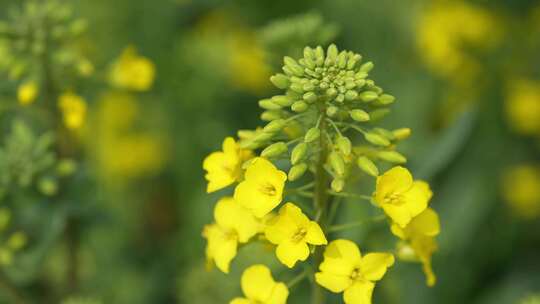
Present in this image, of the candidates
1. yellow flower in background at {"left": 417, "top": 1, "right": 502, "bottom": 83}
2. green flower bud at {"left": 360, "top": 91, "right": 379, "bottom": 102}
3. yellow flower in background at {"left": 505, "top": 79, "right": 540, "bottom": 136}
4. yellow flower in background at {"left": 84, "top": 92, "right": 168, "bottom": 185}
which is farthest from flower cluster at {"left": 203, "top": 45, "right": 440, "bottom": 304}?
yellow flower in background at {"left": 84, "top": 92, "right": 168, "bottom": 185}

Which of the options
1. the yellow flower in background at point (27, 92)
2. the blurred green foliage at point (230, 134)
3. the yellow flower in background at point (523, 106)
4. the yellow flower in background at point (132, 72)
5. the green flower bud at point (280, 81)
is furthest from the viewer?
the yellow flower in background at point (523, 106)

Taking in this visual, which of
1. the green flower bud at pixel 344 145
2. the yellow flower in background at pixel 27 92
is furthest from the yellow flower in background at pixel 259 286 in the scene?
the yellow flower in background at pixel 27 92

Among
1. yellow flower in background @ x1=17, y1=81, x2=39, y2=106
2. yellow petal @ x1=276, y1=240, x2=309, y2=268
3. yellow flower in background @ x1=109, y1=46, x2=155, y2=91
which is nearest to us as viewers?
yellow petal @ x1=276, y1=240, x2=309, y2=268

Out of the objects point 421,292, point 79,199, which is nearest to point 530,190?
point 421,292

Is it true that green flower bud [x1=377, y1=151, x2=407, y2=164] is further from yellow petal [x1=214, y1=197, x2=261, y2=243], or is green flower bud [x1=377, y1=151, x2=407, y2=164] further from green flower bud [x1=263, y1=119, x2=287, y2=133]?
yellow petal [x1=214, y1=197, x2=261, y2=243]

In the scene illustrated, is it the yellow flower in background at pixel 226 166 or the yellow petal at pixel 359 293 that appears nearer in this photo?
the yellow petal at pixel 359 293

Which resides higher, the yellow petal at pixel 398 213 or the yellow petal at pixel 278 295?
the yellow petal at pixel 398 213

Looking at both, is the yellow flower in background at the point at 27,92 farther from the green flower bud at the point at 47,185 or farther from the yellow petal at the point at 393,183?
the yellow petal at the point at 393,183

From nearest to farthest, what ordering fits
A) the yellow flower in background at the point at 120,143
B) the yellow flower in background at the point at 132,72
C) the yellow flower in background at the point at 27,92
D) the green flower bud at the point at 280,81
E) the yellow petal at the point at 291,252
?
the yellow petal at the point at 291,252, the green flower bud at the point at 280,81, the yellow flower in background at the point at 27,92, the yellow flower in background at the point at 132,72, the yellow flower in background at the point at 120,143
